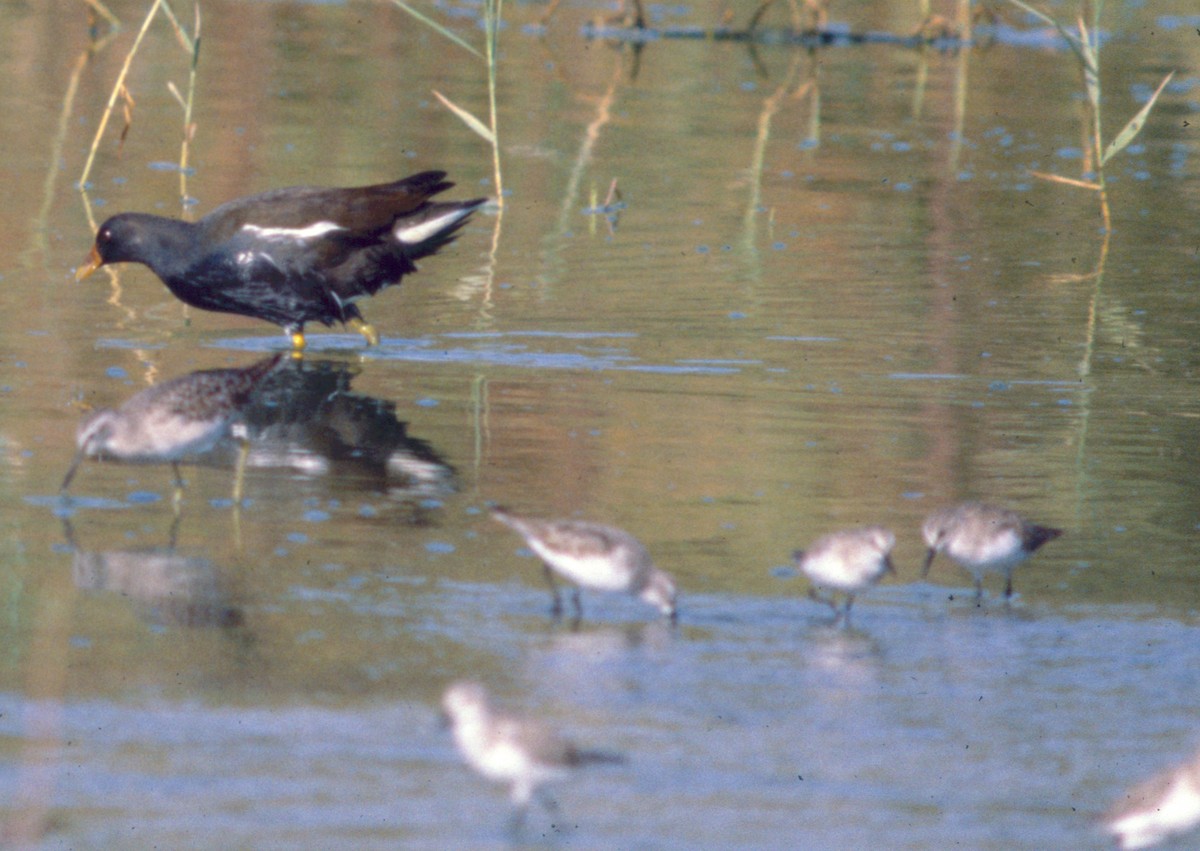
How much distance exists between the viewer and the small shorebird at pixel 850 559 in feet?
18.9

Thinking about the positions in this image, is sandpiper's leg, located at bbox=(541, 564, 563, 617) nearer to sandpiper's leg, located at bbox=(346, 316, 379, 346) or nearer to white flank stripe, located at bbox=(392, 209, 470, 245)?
sandpiper's leg, located at bbox=(346, 316, 379, 346)

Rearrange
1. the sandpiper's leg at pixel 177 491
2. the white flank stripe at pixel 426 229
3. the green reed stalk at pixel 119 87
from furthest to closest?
the green reed stalk at pixel 119 87
the white flank stripe at pixel 426 229
the sandpiper's leg at pixel 177 491

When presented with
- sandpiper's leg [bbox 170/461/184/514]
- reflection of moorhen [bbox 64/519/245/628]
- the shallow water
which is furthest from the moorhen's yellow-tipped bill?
reflection of moorhen [bbox 64/519/245/628]

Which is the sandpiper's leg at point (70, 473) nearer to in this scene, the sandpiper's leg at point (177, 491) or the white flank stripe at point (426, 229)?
the sandpiper's leg at point (177, 491)

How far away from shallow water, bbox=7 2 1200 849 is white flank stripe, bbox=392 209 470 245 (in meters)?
0.47

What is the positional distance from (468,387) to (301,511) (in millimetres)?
2197

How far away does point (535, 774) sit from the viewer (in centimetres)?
425

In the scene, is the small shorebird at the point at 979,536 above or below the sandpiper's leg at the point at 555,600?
above

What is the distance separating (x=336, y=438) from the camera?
26.1 feet

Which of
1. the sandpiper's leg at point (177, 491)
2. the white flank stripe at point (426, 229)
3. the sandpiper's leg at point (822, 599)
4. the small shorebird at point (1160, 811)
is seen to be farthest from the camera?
the white flank stripe at point (426, 229)

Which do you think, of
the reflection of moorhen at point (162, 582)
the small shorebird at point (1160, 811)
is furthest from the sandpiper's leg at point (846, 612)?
the reflection of moorhen at point (162, 582)

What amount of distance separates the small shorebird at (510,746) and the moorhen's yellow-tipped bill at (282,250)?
5447mm

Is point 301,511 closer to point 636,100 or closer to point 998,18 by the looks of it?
point 636,100

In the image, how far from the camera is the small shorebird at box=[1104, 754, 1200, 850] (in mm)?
4117
